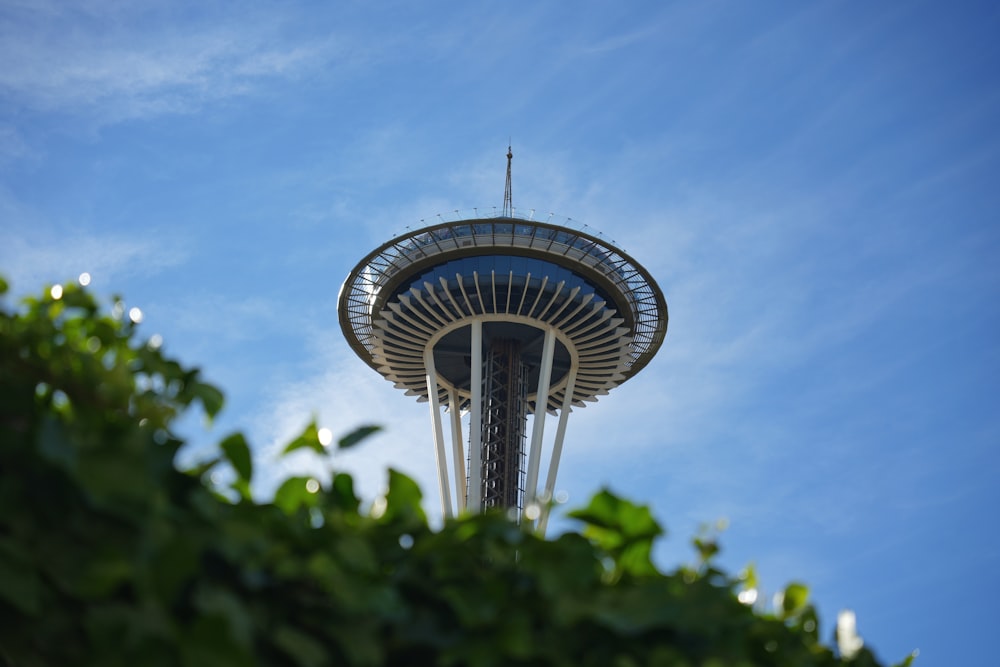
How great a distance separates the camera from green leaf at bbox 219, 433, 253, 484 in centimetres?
237

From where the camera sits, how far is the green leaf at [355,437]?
250cm

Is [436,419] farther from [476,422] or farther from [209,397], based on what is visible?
[209,397]

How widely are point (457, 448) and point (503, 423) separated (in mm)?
3019

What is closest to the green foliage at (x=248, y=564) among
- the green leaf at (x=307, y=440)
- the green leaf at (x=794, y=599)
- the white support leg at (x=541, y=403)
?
the green leaf at (x=307, y=440)

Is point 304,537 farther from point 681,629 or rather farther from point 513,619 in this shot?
point 681,629

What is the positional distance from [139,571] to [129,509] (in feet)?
0.49

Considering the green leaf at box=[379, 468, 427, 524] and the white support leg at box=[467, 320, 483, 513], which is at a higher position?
the white support leg at box=[467, 320, 483, 513]

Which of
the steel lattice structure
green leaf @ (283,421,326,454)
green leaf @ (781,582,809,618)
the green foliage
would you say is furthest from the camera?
the steel lattice structure

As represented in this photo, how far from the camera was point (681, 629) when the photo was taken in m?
2.34

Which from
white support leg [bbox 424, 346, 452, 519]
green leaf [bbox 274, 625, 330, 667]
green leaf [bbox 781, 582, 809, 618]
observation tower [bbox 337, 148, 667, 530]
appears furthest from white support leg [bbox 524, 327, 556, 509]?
green leaf [bbox 274, 625, 330, 667]

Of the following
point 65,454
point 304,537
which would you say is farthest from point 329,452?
point 65,454

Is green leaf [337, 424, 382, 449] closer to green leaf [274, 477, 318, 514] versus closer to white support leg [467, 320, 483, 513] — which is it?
green leaf [274, 477, 318, 514]

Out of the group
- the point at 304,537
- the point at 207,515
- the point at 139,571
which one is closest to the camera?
the point at 139,571

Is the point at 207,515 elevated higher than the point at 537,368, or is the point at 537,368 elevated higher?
the point at 537,368
